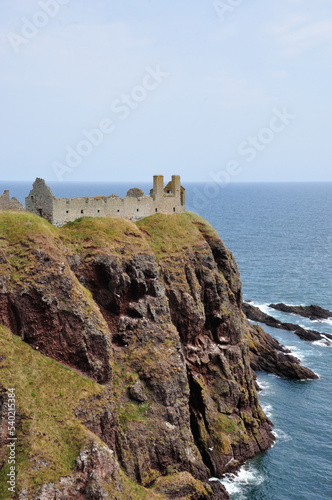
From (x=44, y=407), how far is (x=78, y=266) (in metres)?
16.6

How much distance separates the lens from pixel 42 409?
4331 cm

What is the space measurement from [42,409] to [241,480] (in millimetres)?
27076

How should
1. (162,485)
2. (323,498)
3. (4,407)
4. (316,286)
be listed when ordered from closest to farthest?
(4,407), (162,485), (323,498), (316,286)

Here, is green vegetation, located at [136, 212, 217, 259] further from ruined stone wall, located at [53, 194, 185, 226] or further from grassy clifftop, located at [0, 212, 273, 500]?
ruined stone wall, located at [53, 194, 185, 226]

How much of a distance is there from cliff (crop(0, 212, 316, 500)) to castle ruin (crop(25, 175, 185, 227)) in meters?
1.63

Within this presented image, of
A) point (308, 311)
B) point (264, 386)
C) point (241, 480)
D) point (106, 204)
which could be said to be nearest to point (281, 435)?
point (241, 480)

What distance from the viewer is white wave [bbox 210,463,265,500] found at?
56.3 meters

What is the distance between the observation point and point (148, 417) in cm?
5372

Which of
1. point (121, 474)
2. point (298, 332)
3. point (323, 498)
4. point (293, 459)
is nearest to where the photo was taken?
point (121, 474)

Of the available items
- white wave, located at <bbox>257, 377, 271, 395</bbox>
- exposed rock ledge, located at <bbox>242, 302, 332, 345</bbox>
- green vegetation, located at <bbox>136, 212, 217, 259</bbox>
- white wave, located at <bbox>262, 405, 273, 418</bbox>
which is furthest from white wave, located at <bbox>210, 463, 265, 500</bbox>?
exposed rock ledge, located at <bbox>242, 302, 332, 345</bbox>

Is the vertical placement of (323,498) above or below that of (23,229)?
below

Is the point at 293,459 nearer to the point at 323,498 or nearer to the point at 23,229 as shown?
the point at 323,498

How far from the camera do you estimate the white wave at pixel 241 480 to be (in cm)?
5634

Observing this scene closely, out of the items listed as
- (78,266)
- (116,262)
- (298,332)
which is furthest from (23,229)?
(298,332)
